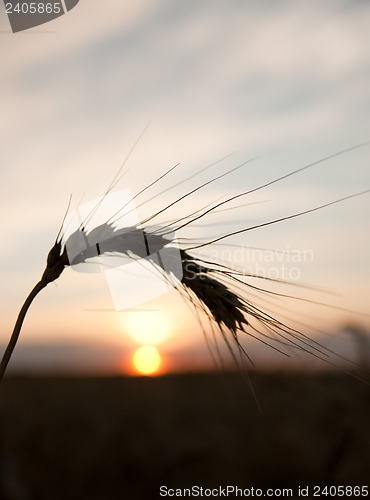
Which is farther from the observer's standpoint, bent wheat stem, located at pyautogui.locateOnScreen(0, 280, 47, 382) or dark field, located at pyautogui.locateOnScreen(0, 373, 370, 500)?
dark field, located at pyautogui.locateOnScreen(0, 373, 370, 500)

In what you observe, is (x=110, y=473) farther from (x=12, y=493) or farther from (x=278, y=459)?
(x=278, y=459)

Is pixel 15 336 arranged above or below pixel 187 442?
above

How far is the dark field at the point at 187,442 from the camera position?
4723 millimetres

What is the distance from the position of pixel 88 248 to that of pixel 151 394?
7662mm

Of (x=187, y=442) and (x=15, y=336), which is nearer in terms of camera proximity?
(x=15, y=336)

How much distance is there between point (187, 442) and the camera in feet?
19.1

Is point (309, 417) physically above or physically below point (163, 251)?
below

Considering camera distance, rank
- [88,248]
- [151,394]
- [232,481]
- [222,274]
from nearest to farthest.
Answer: [88,248], [222,274], [232,481], [151,394]

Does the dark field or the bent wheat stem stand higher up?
the bent wheat stem

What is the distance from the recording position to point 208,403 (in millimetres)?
7828

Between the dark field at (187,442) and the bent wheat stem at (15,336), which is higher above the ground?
the bent wheat stem at (15,336)

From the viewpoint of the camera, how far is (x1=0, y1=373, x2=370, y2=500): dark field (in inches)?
186

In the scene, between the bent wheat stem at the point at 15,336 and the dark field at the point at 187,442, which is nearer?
the bent wheat stem at the point at 15,336

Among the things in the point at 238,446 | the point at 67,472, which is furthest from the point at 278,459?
the point at 67,472
